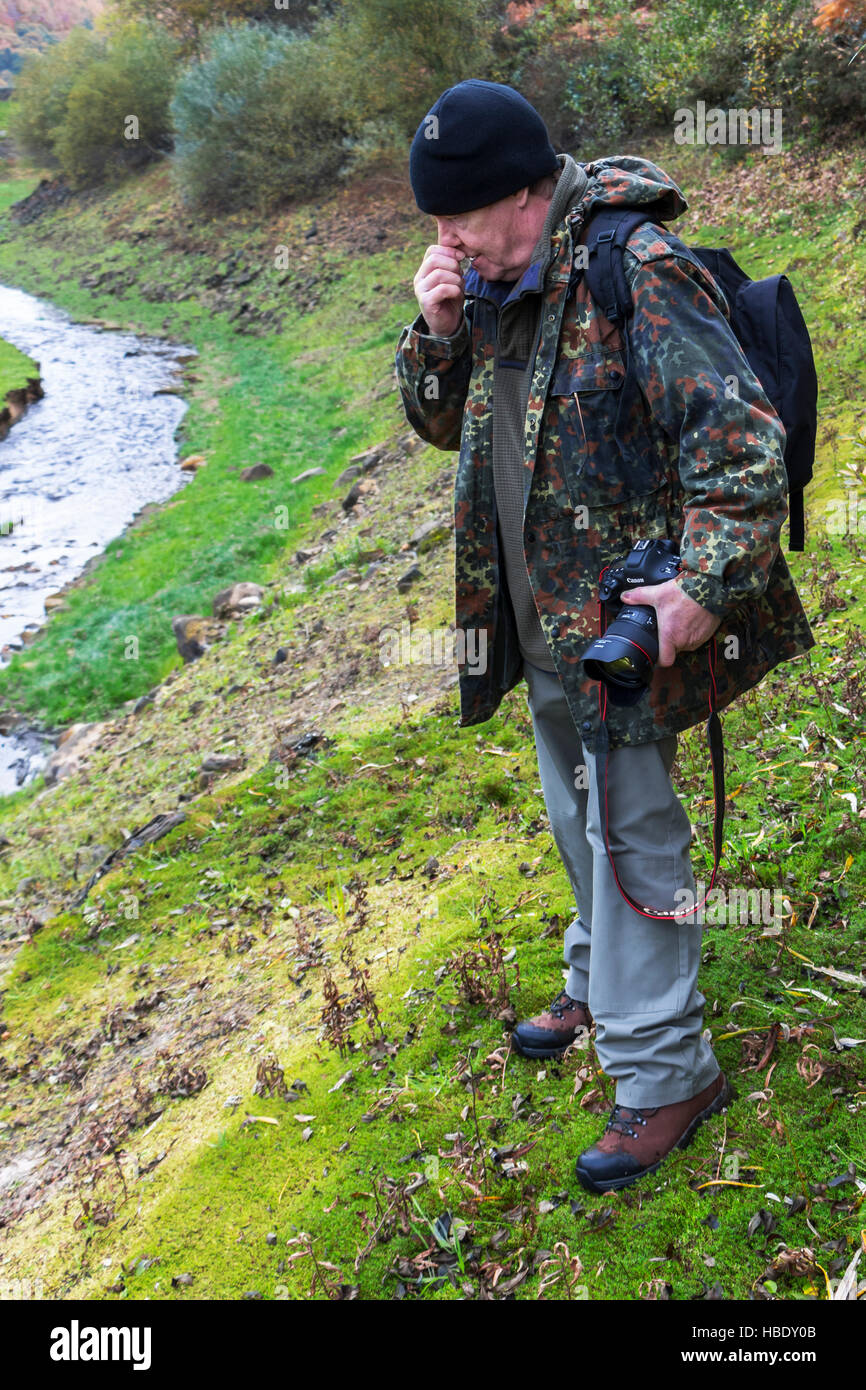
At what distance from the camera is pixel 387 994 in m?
4.20

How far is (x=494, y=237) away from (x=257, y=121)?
31.3 meters

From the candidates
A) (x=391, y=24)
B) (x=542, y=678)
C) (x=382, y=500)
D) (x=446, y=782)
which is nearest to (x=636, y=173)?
(x=542, y=678)

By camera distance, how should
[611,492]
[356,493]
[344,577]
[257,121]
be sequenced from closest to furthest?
[611,492] → [344,577] → [356,493] → [257,121]

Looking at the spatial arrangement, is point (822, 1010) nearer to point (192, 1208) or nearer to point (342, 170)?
point (192, 1208)

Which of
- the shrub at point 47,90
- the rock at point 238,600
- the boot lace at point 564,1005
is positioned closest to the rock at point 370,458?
the rock at point 238,600

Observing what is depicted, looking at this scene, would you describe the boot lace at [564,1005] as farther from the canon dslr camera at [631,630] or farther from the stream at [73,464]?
the stream at [73,464]

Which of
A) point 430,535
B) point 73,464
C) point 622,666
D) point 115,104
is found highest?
point 115,104

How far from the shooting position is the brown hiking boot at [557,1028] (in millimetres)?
3451

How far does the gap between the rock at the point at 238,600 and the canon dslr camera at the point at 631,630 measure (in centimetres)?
937

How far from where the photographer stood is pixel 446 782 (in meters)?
5.80

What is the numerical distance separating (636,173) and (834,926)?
2521mm

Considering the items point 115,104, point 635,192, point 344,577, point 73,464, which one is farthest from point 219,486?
point 115,104

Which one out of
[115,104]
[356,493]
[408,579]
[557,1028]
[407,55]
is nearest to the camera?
[557,1028]

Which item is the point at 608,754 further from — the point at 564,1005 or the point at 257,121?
the point at 257,121
